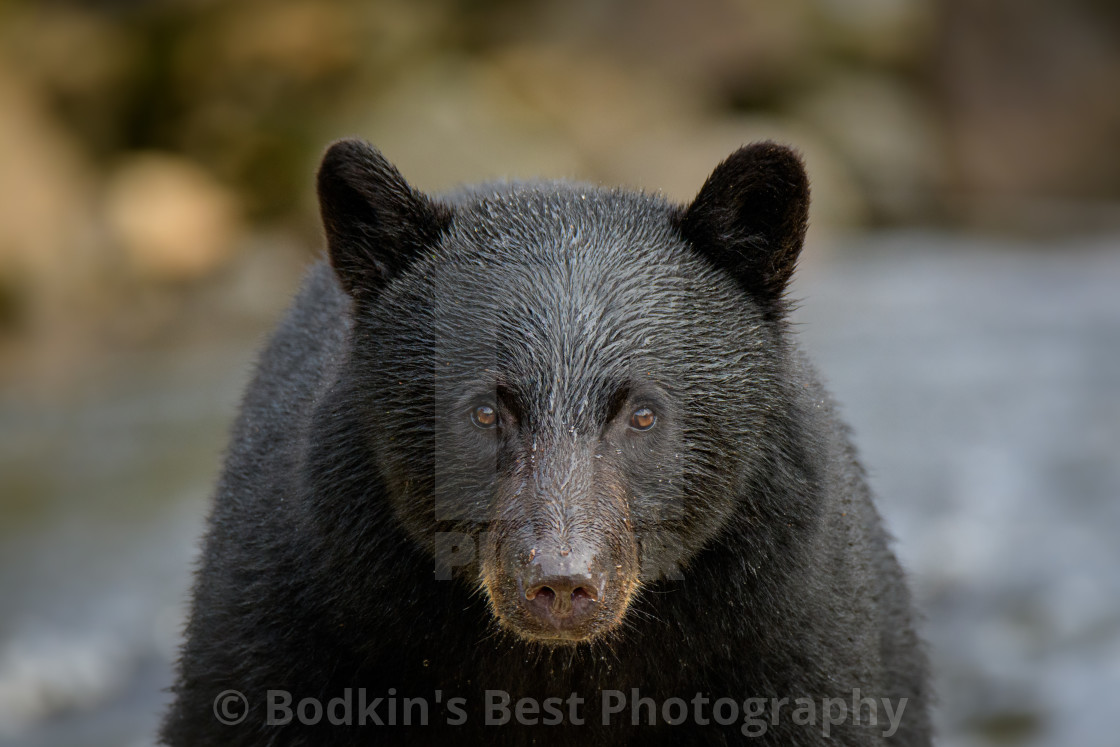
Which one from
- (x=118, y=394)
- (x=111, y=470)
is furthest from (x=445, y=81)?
(x=111, y=470)

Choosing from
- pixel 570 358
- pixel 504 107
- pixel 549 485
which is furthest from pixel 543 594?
pixel 504 107

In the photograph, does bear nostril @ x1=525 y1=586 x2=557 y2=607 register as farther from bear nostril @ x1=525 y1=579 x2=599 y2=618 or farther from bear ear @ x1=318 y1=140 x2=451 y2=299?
bear ear @ x1=318 y1=140 x2=451 y2=299

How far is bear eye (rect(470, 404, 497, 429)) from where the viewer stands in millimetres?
3703

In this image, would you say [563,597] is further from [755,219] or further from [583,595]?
[755,219]

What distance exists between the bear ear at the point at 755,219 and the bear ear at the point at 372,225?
80cm

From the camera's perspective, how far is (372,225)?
3971 millimetres

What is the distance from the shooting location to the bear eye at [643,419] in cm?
376

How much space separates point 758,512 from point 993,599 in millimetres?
6618

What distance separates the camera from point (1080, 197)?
87.2 feet

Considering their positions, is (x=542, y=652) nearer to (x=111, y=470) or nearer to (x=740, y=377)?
(x=740, y=377)

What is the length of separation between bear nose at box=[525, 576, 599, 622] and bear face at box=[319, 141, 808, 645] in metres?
0.11
